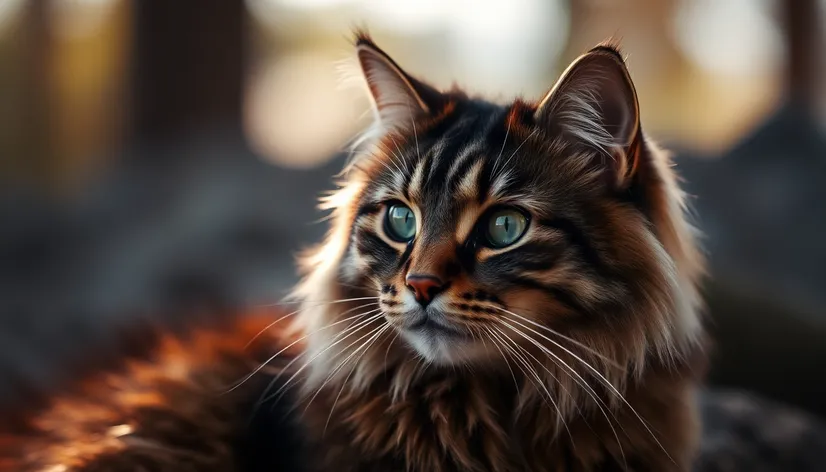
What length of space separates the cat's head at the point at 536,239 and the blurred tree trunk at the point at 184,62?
447cm

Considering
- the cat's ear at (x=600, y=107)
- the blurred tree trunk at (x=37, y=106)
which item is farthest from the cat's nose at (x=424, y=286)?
the blurred tree trunk at (x=37, y=106)

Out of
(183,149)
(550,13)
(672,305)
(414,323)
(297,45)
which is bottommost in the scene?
(672,305)

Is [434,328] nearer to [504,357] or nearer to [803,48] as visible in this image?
[504,357]

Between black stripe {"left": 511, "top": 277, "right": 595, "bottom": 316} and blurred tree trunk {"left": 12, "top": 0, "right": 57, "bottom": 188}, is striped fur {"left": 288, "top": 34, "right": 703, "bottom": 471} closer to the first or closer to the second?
black stripe {"left": 511, "top": 277, "right": 595, "bottom": 316}

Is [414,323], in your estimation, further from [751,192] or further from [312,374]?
[751,192]

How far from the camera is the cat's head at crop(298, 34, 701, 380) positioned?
1505 mm

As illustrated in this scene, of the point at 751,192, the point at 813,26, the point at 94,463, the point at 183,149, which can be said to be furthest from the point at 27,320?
the point at 813,26

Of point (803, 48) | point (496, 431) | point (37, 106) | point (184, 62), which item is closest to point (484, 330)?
point (496, 431)

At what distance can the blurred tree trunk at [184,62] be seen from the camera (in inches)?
228

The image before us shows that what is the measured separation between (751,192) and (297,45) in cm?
414

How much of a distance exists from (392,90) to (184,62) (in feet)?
14.5

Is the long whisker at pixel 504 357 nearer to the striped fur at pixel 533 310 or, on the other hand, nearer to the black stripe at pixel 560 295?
the striped fur at pixel 533 310

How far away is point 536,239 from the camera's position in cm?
154

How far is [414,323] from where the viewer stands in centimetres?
153
